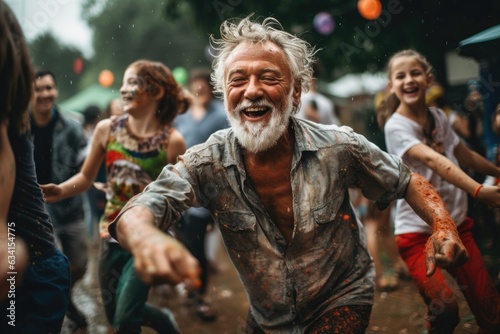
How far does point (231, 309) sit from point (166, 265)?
167 inches

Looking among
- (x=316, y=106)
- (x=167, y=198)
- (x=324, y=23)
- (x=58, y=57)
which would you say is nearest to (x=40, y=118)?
(x=167, y=198)

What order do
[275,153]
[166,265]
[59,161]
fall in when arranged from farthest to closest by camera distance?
[59,161] < [275,153] < [166,265]

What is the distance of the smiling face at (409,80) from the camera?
4.14 m

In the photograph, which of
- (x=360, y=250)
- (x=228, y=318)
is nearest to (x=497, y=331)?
(x=360, y=250)

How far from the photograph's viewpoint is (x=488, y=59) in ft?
17.0

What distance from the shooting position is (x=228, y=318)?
5.55 m

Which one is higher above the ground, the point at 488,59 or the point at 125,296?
the point at 488,59

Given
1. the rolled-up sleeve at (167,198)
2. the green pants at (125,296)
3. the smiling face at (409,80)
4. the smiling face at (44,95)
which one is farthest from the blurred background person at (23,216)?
the smiling face at (44,95)

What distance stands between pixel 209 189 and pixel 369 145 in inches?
34.1

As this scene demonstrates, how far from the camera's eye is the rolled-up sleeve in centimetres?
240

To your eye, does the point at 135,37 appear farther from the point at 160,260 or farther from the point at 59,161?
the point at 160,260

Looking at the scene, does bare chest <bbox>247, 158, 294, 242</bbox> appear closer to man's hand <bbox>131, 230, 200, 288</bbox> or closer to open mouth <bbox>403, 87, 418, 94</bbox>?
man's hand <bbox>131, 230, 200, 288</bbox>

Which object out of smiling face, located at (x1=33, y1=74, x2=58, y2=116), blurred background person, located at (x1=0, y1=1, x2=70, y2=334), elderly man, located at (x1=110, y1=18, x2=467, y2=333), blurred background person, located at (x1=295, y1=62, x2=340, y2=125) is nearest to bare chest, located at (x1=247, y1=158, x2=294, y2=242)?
elderly man, located at (x1=110, y1=18, x2=467, y2=333)

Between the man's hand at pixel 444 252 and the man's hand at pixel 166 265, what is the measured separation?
1195 mm
